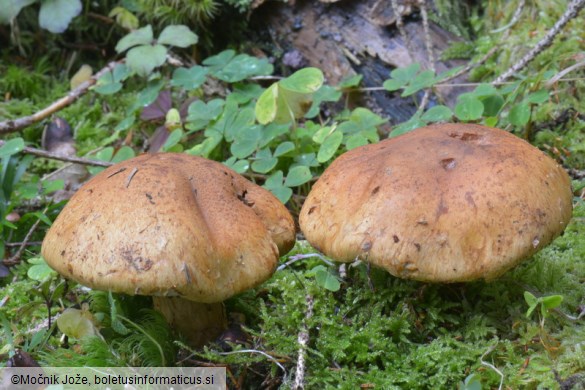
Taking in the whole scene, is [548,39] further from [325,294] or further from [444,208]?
[325,294]

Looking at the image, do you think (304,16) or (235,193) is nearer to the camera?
(235,193)

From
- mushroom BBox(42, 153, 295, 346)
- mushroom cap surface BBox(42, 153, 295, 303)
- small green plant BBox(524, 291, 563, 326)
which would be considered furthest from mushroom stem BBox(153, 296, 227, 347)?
small green plant BBox(524, 291, 563, 326)

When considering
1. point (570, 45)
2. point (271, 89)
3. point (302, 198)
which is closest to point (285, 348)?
point (302, 198)

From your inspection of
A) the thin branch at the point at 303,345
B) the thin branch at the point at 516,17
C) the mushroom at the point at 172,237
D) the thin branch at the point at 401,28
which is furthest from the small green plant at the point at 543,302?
the thin branch at the point at 516,17

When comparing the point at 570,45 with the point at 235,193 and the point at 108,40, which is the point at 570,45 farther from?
the point at 108,40

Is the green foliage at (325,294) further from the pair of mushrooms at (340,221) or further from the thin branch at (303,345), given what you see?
the pair of mushrooms at (340,221)

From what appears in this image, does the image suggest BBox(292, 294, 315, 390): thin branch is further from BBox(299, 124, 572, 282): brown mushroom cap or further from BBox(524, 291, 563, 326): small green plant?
BBox(524, 291, 563, 326): small green plant
